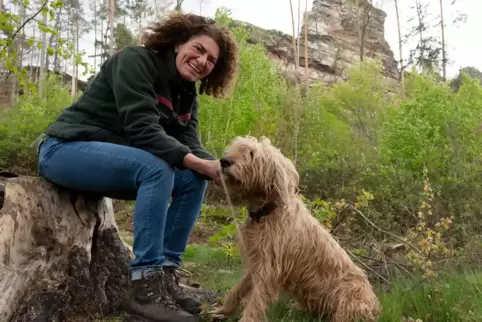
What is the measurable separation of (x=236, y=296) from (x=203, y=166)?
1.10 meters

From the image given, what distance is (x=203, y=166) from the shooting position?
3.33 metres

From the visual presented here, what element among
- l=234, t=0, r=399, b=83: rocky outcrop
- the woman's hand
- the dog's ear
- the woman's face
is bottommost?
the dog's ear

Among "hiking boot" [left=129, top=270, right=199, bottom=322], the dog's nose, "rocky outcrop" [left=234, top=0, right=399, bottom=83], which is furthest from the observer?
"rocky outcrop" [left=234, top=0, right=399, bottom=83]

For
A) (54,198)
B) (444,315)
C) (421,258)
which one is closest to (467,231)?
(421,258)

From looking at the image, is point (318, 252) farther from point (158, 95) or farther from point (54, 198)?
point (54, 198)

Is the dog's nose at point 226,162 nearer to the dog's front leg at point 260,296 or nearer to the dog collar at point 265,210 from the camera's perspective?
the dog collar at point 265,210

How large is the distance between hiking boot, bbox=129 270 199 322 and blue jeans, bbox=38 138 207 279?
0.07 meters

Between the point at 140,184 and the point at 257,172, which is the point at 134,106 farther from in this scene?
the point at 257,172

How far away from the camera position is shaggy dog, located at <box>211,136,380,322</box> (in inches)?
136

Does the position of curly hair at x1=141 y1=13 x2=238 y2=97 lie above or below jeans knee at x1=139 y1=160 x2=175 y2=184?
above

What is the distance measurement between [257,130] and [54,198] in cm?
818

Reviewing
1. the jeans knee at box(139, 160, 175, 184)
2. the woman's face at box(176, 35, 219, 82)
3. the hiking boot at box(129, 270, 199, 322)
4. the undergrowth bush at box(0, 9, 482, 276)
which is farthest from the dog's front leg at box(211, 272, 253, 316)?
the undergrowth bush at box(0, 9, 482, 276)

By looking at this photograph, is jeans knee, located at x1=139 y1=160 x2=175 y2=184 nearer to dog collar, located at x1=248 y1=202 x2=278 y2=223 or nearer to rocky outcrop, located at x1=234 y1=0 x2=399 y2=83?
dog collar, located at x1=248 y1=202 x2=278 y2=223

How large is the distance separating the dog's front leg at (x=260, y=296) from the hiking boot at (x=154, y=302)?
378mm
